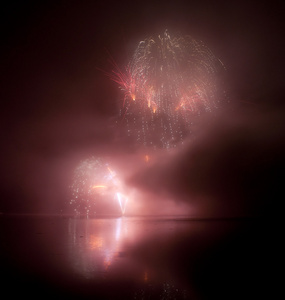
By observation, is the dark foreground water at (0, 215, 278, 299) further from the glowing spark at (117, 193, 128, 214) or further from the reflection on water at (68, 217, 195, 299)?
the glowing spark at (117, 193, 128, 214)

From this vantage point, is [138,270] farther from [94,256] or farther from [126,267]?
[94,256]

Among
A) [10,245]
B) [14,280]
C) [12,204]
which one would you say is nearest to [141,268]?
[14,280]

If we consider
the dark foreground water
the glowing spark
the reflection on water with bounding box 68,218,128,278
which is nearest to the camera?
the dark foreground water

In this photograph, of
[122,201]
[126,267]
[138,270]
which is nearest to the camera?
[138,270]

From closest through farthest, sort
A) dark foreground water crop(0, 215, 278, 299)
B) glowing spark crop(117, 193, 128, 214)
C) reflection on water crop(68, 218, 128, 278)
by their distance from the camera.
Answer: dark foreground water crop(0, 215, 278, 299)
reflection on water crop(68, 218, 128, 278)
glowing spark crop(117, 193, 128, 214)

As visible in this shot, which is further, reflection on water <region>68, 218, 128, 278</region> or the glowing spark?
the glowing spark

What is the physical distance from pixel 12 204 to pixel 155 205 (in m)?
22.2

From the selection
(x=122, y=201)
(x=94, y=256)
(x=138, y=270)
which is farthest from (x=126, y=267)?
(x=122, y=201)

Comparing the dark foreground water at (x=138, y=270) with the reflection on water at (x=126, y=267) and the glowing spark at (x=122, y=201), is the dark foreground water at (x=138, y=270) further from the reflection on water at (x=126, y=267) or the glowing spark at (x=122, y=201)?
the glowing spark at (x=122, y=201)

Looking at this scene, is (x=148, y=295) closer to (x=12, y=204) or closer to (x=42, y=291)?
(x=42, y=291)

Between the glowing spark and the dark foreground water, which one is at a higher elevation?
the glowing spark

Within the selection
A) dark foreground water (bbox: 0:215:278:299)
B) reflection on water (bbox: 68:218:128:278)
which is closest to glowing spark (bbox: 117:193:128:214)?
reflection on water (bbox: 68:218:128:278)

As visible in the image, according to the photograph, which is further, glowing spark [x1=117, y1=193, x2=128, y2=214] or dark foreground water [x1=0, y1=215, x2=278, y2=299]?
glowing spark [x1=117, y1=193, x2=128, y2=214]

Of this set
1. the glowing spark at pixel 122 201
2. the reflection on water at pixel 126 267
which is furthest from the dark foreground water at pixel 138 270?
the glowing spark at pixel 122 201
